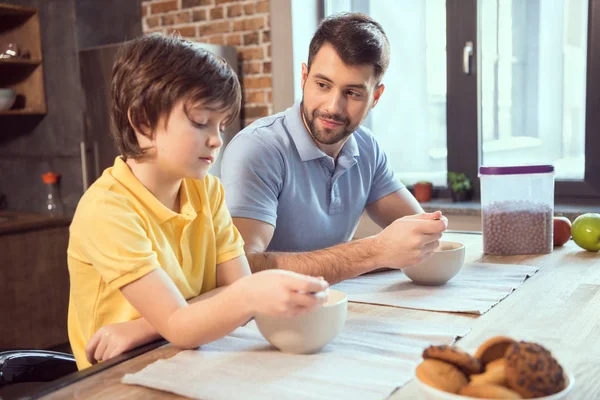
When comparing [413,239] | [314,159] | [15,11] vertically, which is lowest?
[413,239]

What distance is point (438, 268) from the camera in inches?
51.6

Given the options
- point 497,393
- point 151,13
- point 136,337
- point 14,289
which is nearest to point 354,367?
point 497,393

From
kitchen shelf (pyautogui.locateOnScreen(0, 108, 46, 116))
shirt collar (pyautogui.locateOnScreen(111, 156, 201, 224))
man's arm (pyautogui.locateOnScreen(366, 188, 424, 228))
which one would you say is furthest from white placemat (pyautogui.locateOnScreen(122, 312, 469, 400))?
kitchen shelf (pyautogui.locateOnScreen(0, 108, 46, 116))

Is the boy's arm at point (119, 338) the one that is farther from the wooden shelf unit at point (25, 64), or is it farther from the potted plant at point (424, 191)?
the wooden shelf unit at point (25, 64)

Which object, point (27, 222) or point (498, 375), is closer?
point (498, 375)

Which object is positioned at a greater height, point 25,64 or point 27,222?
point 25,64

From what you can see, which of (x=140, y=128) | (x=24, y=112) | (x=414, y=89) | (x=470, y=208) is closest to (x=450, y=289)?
(x=140, y=128)

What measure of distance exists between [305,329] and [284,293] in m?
0.07

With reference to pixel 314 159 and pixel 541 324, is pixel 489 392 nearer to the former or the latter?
pixel 541 324

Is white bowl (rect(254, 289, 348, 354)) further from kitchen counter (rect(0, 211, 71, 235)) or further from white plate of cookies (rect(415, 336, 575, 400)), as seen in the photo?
kitchen counter (rect(0, 211, 71, 235))

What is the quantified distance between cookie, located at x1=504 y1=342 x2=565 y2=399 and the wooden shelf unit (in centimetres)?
319

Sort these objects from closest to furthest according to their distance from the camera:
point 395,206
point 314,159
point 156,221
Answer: point 156,221, point 314,159, point 395,206

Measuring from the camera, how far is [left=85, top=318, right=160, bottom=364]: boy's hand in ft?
3.29

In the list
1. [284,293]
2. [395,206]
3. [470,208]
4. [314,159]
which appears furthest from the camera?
[470,208]
